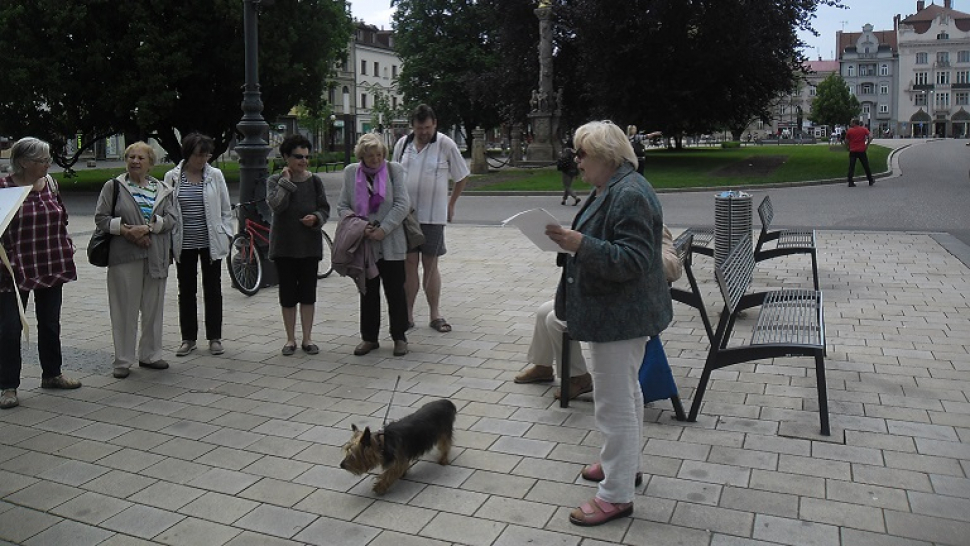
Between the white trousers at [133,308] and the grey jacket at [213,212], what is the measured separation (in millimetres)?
385

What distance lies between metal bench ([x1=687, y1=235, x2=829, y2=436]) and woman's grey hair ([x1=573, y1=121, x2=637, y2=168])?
1731 millimetres

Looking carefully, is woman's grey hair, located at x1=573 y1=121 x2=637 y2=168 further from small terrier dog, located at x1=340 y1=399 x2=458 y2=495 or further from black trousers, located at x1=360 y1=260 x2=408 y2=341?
black trousers, located at x1=360 y1=260 x2=408 y2=341

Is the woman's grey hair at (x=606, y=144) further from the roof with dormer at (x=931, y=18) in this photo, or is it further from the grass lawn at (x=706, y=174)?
the roof with dormer at (x=931, y=18)

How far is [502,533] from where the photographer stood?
13.2 feet

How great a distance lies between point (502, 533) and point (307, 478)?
1236mm

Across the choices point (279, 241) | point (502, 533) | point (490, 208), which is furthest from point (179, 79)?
point (502, 533)

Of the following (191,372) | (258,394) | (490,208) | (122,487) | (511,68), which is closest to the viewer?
(122,487)

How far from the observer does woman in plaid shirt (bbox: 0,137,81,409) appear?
234 inches

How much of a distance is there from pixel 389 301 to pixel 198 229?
162 centimetres

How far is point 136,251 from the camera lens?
679 centimetres

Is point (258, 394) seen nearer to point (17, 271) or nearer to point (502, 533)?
point (17, 271)

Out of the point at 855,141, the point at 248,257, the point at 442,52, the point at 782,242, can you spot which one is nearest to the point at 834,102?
the point at 442,52

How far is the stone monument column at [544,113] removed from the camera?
36.2 metres

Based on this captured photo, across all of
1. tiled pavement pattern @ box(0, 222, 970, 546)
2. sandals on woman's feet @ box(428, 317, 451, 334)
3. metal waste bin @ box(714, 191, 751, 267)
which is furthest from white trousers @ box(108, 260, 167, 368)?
metal waste bin @ box(714, 191, 751, 267)
